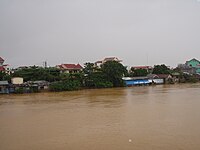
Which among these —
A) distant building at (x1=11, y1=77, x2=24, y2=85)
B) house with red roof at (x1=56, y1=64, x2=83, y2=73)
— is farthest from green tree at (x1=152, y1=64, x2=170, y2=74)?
distant building at (x1=11, y1=77, x2=24, y2=85)

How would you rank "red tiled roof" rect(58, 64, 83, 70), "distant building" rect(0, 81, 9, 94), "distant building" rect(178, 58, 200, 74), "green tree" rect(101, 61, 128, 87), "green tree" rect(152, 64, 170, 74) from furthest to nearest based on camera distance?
"distant building" rect(178, 58, 200, 74)
"green tree" rect(152, 64, 170, 74)
"red tiled roof" rect(58, 64, 83, 70)
"green tree" rect(101, 61, 128, 87)
"distant building" rect(0, 81, 9, 94)

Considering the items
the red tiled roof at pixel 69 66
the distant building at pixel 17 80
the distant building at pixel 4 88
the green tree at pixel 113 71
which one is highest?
the red tiled roof at pixel 69 66

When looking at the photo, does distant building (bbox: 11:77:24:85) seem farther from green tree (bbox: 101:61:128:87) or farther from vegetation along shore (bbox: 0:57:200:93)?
green tree (bbox: 101:61:128:87)

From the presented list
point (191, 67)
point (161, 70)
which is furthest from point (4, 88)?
point (191, 67)

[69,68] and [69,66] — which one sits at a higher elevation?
[69,66]

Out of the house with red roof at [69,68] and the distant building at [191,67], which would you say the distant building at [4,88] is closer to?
the house with red roof at [69,68]

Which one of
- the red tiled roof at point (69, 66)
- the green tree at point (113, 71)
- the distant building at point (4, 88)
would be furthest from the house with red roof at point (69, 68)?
the distant building at point (4, 88)

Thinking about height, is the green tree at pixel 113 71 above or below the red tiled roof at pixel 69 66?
below

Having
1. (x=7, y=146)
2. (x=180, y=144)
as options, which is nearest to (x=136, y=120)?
(x=180, y=144)

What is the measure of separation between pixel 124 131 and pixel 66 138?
1.68 meters

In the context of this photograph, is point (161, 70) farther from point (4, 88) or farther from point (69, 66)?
point (4, 88)

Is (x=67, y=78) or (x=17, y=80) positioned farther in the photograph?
(x=67, y=78)

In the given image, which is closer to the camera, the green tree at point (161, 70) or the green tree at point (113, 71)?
the green tree at point (113, 71)

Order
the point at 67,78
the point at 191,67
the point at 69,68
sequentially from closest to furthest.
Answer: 1. the point at 67,78
2. the point at 69,68
3. the point at 191,67
